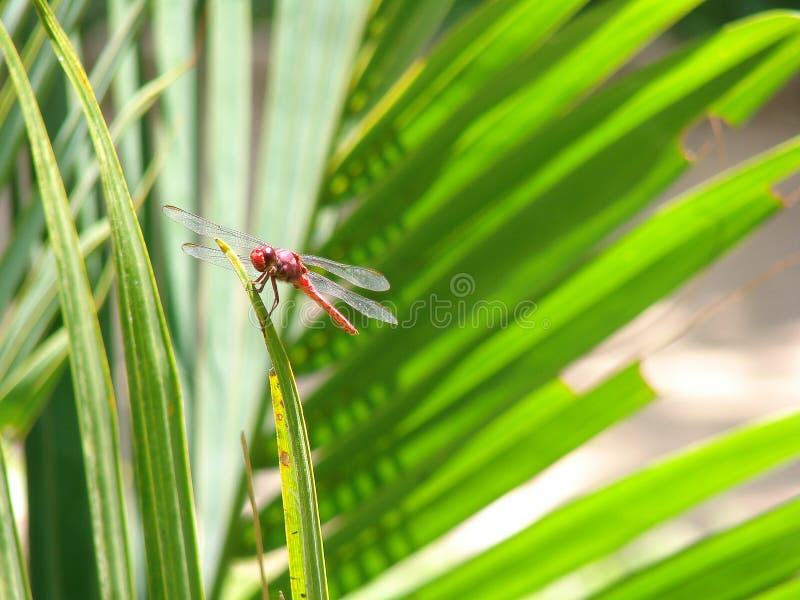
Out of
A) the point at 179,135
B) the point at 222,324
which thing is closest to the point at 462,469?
the point at 222,324

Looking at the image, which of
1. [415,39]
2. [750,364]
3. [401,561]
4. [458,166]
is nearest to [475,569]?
[401,561]

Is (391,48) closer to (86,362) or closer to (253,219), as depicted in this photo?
(253,219)

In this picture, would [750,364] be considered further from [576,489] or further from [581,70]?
[581,70]

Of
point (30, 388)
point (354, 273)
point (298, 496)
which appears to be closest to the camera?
point (298, 496)

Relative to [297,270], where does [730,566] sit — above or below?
A: below

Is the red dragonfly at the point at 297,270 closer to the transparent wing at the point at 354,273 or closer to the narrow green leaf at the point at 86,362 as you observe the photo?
the transparent wing at the point at 354,273

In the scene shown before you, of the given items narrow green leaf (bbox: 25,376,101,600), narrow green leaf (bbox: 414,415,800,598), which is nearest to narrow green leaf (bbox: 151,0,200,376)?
narrow green leaf (bbox: 25,376,101,600)

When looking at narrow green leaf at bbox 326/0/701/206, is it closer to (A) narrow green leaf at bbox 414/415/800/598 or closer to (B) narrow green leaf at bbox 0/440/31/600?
(A) narrow green leaf at bbox 414/415/800/598
